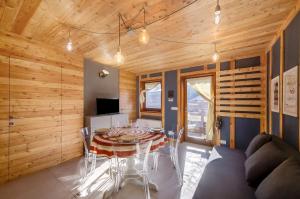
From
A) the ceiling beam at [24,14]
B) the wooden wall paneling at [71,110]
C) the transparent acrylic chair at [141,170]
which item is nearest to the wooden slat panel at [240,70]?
the transparent acrylic chair at [141,170]

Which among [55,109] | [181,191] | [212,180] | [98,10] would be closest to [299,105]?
[212,180]

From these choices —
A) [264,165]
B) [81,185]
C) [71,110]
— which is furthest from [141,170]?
[71,110]

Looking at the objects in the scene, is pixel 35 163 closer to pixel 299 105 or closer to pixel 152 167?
pixel 152 167

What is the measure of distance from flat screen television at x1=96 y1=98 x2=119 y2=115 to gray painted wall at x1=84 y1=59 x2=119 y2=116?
0.17 m

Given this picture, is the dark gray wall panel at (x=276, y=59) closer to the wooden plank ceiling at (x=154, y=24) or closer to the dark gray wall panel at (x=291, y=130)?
the wooden plank ceiling at (x=154, y=24)

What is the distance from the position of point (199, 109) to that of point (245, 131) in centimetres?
135

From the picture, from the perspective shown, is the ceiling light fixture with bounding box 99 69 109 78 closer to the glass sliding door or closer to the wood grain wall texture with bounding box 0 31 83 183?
the wood grain wall texture with bounding box 0 31 83 183

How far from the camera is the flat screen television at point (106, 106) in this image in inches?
162

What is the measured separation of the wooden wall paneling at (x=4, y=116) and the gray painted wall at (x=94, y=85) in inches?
61.1

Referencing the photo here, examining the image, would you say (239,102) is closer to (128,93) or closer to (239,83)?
(239,83)

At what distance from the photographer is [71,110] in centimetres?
355

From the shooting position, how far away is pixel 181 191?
227 centimetres

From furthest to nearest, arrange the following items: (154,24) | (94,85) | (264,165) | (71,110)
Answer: (94,85) < (71,110) < (154,24) < (264,165)

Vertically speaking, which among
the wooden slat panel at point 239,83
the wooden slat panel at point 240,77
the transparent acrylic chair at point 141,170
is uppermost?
the wooden slat panel at point 240,77
